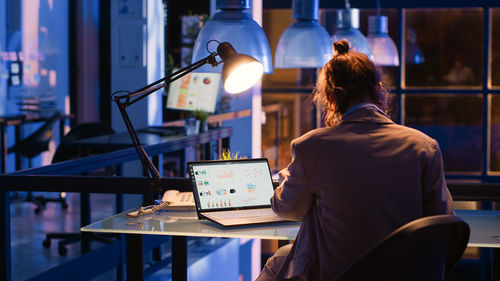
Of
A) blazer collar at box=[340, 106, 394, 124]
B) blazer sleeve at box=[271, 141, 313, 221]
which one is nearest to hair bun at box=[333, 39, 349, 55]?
blazer collar at box=[340, 106, 394, 124]

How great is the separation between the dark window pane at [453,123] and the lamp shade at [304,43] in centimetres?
425

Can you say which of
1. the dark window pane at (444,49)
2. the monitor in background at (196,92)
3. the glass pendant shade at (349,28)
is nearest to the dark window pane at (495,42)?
the dark window pane at (444,49)

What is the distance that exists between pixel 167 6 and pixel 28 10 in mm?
2658

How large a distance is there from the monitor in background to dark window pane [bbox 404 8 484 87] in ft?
9.50

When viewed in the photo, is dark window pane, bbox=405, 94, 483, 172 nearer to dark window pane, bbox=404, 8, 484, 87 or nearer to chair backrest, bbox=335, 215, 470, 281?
dark window pane, bbox=404, 8, 484, 87

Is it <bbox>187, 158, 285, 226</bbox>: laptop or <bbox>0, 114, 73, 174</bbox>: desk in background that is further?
<bbox>0, 114, 73, 174</bbox>: desk in background

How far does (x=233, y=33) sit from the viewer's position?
127 inches

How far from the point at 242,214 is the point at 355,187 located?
33.5 inches

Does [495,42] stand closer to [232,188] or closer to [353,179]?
[232,188]

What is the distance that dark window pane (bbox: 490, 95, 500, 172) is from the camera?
8133mm

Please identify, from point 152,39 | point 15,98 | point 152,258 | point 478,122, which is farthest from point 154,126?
point 478,122

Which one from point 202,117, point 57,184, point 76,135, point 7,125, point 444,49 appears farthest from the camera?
point 444,49

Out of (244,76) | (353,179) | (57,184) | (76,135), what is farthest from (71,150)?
(353,179)

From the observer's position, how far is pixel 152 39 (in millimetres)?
6930
